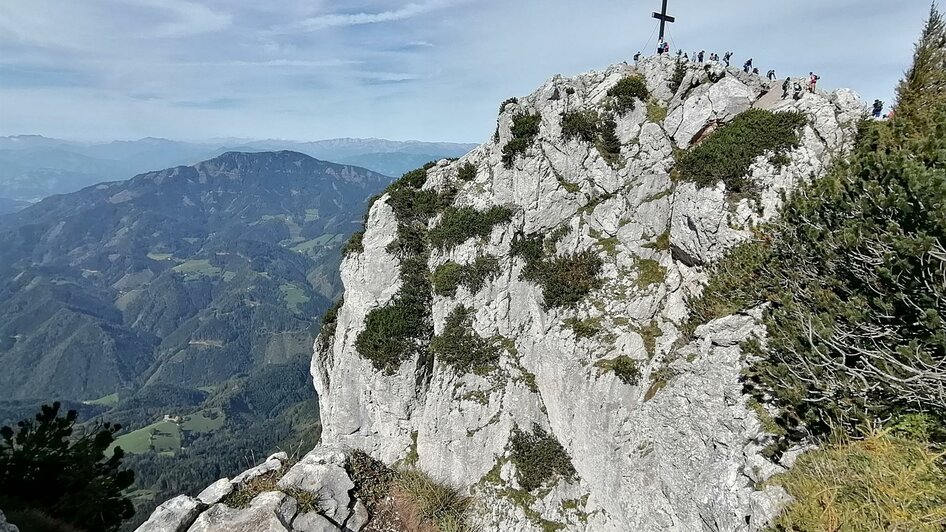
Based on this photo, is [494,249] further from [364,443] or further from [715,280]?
[364,443]

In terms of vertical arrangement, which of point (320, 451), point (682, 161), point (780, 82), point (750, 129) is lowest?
point (320, 451)

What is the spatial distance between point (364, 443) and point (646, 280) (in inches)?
814

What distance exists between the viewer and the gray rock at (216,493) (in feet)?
54.6

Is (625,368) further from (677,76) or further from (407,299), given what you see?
(677,76)

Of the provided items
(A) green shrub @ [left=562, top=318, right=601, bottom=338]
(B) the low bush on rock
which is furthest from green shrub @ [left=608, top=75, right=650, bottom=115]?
(A) green shrub @ [left=562, top=318, right=601, bottom=338]

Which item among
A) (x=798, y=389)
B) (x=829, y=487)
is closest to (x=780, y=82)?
(x=798, y=389)

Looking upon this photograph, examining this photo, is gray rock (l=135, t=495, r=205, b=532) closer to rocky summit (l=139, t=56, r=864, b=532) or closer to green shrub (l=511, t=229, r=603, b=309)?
rocky summit (l=139, t=56, r=864, b=532)

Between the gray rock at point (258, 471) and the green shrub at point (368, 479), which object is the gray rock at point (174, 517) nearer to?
the gray rock at point (258, 471)

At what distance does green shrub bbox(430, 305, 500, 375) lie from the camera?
26.0 m

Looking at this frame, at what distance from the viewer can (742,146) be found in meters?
20.7

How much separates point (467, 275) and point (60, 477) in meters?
22.3

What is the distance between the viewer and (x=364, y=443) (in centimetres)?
2905

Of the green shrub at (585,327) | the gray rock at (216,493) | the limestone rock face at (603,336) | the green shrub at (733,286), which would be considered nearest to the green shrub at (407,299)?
the limestone rock face at (603,336)

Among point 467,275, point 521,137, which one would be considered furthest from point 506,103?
point 467,275
